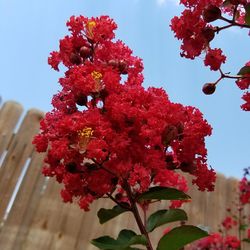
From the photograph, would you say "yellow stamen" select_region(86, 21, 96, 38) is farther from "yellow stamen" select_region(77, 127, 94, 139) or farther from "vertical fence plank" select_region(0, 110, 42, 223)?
"vertical fence plank" select_region(0, 110, 42, 223)

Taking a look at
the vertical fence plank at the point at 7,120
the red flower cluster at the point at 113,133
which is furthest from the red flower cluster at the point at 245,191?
the red flower cluster at the point at 113,133

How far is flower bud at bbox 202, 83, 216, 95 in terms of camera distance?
0.90m

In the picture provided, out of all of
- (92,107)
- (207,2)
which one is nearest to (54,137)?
(92,107)

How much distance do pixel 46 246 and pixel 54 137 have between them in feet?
4.44

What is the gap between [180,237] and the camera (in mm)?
870

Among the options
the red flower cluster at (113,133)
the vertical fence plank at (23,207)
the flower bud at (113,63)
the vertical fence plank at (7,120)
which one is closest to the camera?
the red flower cluster at (113,133)

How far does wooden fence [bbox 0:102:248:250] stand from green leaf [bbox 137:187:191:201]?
133 centimetres

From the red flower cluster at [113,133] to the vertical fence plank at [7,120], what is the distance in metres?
1.37

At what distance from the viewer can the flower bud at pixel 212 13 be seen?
83 centimetres

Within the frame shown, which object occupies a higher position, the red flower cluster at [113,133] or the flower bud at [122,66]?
the flower bud at [122,66]

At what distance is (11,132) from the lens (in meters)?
2.25

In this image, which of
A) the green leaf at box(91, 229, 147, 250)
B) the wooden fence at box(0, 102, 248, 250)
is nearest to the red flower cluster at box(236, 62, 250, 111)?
the green leaf at box(91, 229, 147, 250)

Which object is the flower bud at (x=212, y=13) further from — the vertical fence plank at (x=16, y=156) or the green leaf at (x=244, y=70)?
the vertical fence plank at (x=16, y=156)

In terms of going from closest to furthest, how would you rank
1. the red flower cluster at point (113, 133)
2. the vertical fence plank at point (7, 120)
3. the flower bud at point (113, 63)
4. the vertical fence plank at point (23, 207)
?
the red flower cluster at point (113, 133)
the flower bud at point (113, 63)
the vertical fence plank at point (23, 207)
the vertical fence plank at point (7, 120)
